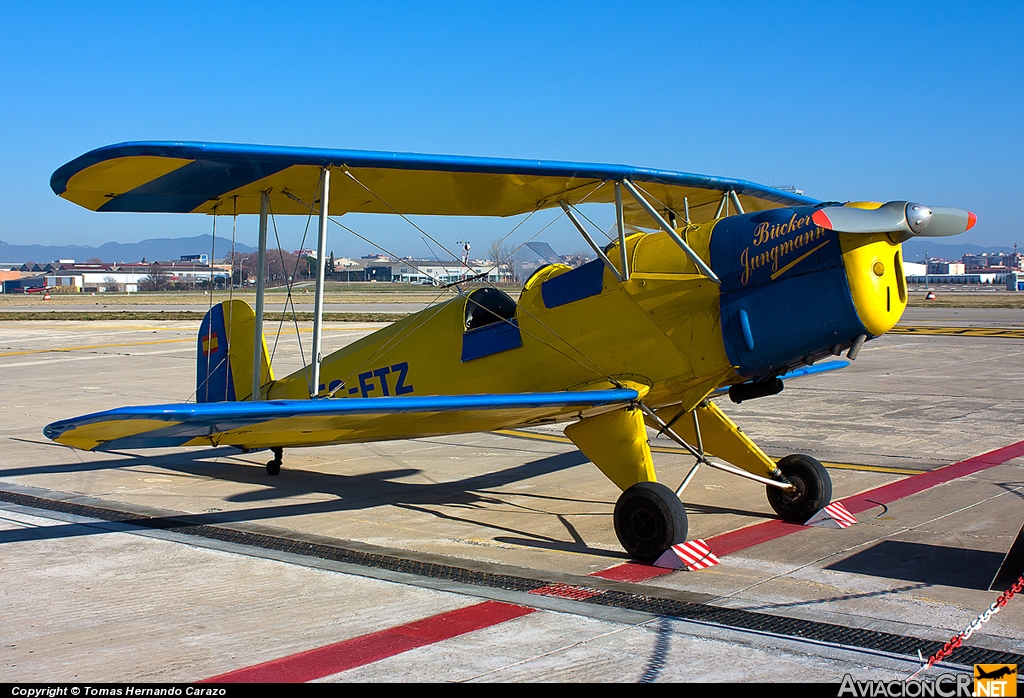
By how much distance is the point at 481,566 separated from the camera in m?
6.12

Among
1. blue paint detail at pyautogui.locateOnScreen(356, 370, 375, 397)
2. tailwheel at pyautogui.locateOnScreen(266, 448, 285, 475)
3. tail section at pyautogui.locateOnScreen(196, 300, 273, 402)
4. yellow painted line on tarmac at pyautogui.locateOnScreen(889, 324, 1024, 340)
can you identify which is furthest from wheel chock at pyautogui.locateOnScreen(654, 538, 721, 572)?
yellow painted line on tarmac at pyautogui.locateOnScreen(889, 324, 1024, 340)

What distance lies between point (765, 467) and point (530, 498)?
2.09m

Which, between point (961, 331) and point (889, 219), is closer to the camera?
point (889, 219)

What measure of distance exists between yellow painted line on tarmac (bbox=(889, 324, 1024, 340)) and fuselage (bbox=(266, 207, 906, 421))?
2351cm

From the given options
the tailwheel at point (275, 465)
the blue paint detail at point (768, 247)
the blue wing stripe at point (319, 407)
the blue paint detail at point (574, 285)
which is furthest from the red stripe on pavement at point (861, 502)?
the tailwheel at point (275, 465)

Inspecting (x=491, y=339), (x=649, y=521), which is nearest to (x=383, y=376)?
(x=491, y=339)

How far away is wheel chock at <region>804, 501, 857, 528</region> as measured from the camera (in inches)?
280

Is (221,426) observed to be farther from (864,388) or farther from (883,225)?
(864,388)

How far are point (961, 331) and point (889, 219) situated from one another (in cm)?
2643

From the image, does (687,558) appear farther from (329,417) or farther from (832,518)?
(329,417)

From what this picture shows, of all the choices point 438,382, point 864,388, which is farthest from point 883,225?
point 864,388

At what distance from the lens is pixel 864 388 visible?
624 inches

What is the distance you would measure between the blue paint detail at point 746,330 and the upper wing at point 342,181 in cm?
148

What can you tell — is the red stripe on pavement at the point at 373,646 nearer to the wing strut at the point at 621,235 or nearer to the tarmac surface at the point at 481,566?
the tarmac surface at the point at 481,566
